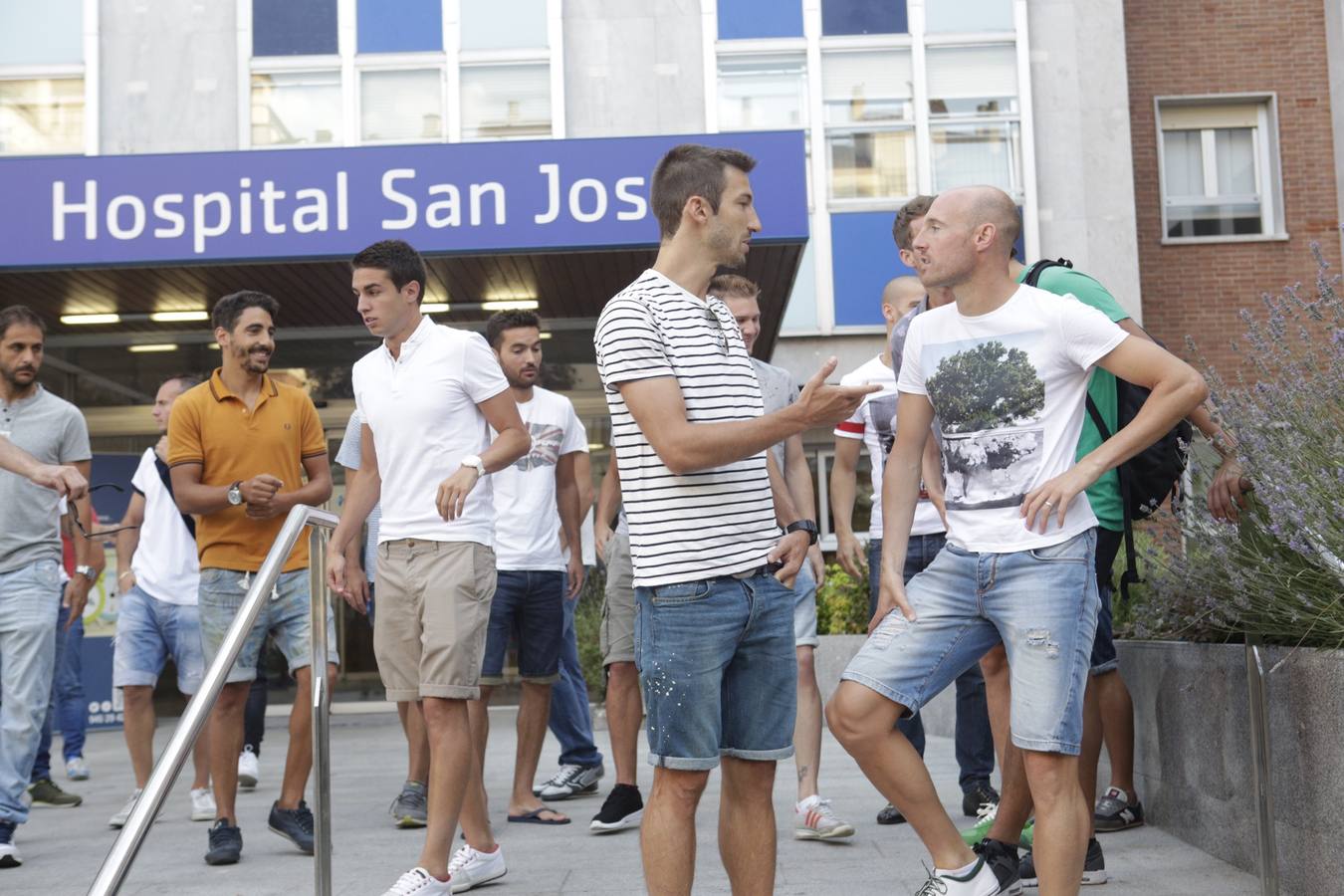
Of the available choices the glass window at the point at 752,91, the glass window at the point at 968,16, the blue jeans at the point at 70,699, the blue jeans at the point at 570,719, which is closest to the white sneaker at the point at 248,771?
the blue jeans at the point at 70,699

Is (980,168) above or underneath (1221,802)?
above

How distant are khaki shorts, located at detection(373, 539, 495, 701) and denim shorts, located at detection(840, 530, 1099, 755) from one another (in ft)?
4.78

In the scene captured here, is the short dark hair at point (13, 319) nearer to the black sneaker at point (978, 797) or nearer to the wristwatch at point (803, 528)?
the wristwatch at point (803, 528)

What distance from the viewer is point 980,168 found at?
16.5m

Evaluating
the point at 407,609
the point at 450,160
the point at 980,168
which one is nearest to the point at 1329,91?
the point at 980,168

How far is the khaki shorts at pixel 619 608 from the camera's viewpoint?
6.49m

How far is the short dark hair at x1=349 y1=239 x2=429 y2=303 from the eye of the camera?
5.02 meters

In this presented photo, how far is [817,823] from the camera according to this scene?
570 cm

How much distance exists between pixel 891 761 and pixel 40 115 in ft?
50.9

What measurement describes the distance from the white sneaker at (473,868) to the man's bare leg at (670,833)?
5.53ft

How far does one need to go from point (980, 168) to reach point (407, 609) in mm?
12945

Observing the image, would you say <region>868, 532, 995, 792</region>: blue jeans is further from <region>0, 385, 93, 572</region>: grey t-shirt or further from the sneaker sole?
<region>0, 385, 93, 572</region>: grey t-shirt

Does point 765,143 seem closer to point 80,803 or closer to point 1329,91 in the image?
point 80,803

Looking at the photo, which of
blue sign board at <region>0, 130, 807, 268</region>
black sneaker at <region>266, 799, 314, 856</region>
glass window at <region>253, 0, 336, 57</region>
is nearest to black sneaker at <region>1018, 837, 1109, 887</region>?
black sneaker at <region>266, 799, 314, 856</region>
